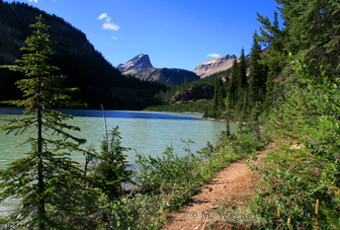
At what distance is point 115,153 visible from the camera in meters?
6.04

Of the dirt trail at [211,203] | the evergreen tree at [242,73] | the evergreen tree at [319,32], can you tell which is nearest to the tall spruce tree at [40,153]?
the dirt trail at [211,203]

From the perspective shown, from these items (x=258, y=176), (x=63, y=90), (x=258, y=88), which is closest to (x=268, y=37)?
(x=258, y=176)

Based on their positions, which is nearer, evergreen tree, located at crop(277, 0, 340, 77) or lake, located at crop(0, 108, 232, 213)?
evergreen tree, located at crop(277, 0, 340, 77)

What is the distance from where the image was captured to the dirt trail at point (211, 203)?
389cm

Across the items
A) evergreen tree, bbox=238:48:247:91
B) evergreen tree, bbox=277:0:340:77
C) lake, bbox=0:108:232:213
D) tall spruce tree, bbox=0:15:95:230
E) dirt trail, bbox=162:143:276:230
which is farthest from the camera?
evergreen tree, bbox=238:48:247:91

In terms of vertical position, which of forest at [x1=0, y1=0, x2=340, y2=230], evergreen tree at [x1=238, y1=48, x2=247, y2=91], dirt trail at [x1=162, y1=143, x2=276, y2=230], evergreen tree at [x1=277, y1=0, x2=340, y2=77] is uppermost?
evergreen tree at [x1=238, y1=48, x2=247, y2=91]

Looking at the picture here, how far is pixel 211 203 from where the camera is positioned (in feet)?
15.4

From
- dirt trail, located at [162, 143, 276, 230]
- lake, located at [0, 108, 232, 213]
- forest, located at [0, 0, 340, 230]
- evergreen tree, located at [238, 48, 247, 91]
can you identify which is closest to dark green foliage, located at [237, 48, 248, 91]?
evergreen tree, located at [238, 48, 247, 91]

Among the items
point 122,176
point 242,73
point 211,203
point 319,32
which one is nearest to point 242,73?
point 242,73

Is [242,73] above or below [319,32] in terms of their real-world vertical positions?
above

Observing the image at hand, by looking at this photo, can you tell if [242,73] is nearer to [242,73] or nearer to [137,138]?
[242,73]

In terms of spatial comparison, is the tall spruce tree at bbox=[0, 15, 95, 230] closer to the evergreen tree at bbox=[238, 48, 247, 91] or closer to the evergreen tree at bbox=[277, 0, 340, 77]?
the evergreen tree at bbox=[277, 0, 340, 77]

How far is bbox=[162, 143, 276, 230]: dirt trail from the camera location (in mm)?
3891

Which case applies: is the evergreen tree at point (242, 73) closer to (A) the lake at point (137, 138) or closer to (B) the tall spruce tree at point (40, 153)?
(A) the lake at point (137, 138)
